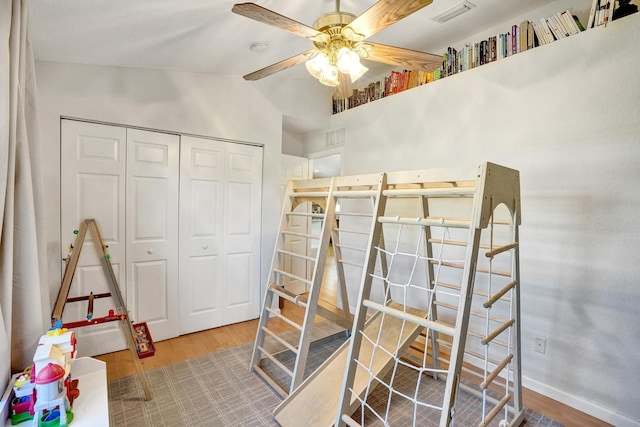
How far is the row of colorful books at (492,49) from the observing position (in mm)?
2111

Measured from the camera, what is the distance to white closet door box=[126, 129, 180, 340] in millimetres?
2758

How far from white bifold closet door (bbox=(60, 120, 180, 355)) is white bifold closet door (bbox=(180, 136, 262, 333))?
4.7 inches

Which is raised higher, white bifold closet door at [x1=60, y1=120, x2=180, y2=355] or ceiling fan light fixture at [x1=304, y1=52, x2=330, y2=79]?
ceiling fan light fixture at [x1=304, y1=52, x2=330, y2=79]

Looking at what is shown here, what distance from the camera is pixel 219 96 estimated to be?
313 cm

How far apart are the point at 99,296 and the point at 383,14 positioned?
2678mm

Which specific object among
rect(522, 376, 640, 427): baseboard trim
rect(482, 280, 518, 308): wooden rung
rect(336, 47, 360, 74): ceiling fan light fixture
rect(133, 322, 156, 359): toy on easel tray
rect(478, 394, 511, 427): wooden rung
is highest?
rect(336, 47, 360, 74): ceiling fan light fixture

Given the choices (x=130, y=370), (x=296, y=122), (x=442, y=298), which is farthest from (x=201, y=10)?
(x=442, y=298)

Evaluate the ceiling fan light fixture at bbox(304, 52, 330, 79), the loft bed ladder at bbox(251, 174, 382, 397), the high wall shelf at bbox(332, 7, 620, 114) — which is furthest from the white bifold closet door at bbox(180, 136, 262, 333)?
the ceiling fan light fixture at bbox(304, 52, 330, 79)

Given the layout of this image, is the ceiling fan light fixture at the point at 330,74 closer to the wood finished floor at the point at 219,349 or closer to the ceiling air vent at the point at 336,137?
the ceiling air vent at the point at 336,137

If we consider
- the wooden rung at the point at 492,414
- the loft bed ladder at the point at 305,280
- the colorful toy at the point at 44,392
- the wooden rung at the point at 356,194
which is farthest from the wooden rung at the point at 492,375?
the colorful toy at the point at 44,392

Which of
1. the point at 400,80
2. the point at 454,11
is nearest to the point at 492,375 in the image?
the point at 454,11

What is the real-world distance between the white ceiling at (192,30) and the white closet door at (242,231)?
0.96 m

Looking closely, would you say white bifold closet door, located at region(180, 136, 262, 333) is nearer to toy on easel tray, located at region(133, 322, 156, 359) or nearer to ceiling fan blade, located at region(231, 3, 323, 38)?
toy on easel tray, located at region(133, 322, 156, 359)

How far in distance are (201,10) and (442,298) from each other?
2.96 meters
